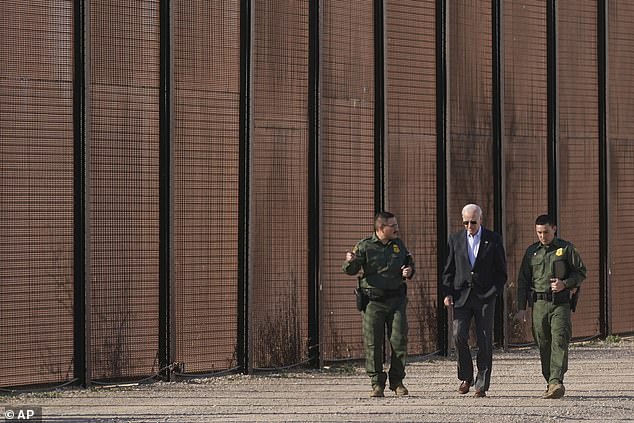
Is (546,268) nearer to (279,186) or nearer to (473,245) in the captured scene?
(473,245)

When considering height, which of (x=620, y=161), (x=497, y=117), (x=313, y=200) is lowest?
(x=313, y=200)

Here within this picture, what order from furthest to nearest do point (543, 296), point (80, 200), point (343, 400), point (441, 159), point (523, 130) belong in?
1. point (523, 130)
2. point (441, 159)
3. point (80, 200)
4. point (543, 296)
5. point (343, 400)

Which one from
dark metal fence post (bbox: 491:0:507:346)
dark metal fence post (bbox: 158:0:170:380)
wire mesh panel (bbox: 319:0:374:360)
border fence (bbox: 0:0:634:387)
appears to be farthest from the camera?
dark metal fence post (bbox: 491:0:507:346)

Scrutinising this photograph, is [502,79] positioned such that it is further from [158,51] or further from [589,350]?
[158,51]

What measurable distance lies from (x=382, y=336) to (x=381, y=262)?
2.41 ft

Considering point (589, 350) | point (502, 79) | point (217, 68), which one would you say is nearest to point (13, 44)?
point (217, 68)

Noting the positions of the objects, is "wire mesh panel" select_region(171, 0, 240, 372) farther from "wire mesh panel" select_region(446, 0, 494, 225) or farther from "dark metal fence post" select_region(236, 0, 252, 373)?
"wire mesh panel" select_region(446, 0, 494, 225)

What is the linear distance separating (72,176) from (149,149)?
984mm

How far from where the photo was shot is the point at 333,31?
16.7m

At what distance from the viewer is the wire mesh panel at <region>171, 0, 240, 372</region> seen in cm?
1509

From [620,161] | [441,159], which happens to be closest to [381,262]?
[441,159]

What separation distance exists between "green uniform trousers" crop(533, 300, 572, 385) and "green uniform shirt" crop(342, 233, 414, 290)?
137 centimetres

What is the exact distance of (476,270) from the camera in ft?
44.6

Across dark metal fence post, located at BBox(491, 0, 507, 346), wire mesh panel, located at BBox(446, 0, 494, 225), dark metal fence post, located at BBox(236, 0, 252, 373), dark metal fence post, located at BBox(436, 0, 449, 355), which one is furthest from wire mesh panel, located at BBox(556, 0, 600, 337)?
dark metal fence post, located at BBox(236, 0, 252, 373)
